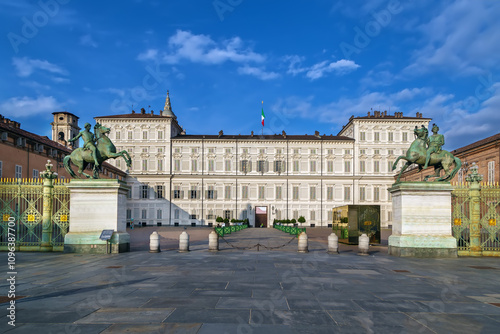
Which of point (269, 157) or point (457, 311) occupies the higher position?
point (269, 157)

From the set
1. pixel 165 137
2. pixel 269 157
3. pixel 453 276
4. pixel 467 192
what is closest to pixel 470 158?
pixel 269 157

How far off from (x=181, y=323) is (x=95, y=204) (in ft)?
32.8

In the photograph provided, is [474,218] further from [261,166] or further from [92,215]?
[261,166]

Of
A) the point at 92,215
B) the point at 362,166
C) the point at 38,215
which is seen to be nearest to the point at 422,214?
the point at 92,215

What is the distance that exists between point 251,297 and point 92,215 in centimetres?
927

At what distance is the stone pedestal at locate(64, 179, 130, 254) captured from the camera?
14.0 metres

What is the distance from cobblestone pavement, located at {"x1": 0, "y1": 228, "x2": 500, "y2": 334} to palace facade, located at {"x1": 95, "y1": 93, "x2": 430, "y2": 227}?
149ft

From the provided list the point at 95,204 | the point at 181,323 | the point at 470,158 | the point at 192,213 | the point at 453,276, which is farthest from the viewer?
the point at 192,213

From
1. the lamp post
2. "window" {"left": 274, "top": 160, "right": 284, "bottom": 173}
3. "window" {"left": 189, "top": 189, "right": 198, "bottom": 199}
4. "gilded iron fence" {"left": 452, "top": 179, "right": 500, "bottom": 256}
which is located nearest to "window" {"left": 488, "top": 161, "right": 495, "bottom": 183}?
"gilded iron fence" {"left": 452, "top": 179, "right": 500, "bottom": 256}

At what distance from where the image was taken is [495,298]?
286 inches

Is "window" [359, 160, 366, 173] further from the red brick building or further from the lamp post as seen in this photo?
the lamp post

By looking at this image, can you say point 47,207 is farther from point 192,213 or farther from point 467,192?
point 192,213

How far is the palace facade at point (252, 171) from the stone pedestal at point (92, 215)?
42996 millimetres

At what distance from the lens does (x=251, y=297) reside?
7082mm
